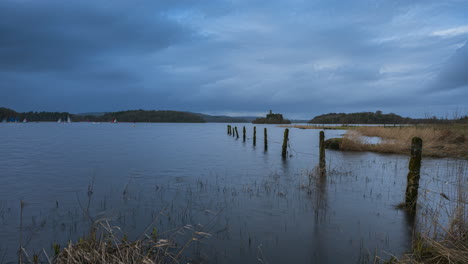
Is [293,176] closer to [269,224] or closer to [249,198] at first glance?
[249,198]

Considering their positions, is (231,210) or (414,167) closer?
(414,167)

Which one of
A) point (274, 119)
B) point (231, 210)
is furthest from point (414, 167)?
point (274, 119)

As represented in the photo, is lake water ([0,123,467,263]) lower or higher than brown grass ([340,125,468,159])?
lower

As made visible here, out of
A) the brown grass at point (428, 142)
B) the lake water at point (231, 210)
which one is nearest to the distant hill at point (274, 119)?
the brown grass at point (428, 142)

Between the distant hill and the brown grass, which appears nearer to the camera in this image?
the brown grass

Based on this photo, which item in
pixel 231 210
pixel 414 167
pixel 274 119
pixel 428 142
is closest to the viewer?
pixel 414 167

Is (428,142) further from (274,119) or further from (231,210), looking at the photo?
(274,119)

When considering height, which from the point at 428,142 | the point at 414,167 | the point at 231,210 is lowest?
the point at 231,210

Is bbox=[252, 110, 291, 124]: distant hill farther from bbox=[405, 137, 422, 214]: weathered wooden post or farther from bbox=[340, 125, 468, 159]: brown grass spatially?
bbox=[405, 137, 422, 214]: weathered wooden post

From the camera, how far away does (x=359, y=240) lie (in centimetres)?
707

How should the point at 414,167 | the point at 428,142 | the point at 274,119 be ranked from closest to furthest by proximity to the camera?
the point at 414,167
the point at 428,142
the point at 274,119

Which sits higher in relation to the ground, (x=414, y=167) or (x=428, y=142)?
(x=414, y=167)

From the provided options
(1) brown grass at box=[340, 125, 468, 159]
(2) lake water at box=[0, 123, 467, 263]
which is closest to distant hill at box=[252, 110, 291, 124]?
(1) brown grass at box=[340, 125, 468, 159]

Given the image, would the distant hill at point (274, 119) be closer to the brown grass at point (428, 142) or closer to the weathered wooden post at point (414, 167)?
the brown grass at point (428, 142)
